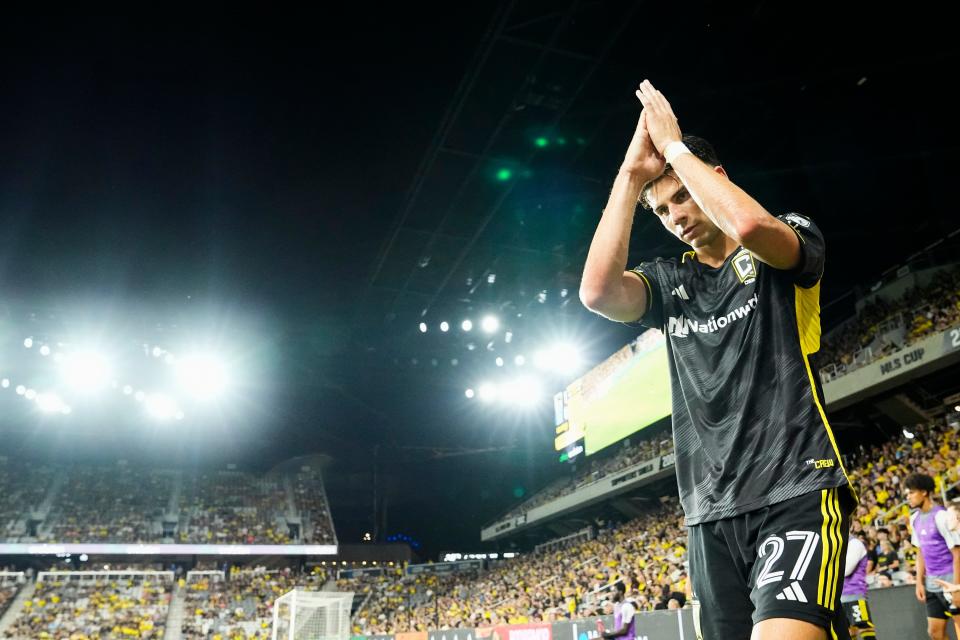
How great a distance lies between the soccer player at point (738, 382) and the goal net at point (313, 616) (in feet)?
60.4

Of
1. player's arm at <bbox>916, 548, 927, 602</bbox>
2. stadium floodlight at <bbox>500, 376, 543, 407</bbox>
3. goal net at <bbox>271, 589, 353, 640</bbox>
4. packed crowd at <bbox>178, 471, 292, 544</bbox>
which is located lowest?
goal net at <bbox>271, 589, 353, 640</bbox>

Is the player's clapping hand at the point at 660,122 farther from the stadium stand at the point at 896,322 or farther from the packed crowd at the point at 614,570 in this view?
the stadium stand at the point at 896,322

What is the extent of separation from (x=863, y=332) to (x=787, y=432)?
21369 millimetres

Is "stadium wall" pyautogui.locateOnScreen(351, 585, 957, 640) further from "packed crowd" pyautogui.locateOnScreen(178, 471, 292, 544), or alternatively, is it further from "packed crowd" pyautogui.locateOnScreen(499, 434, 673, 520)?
"packed crowd" pyautogui.locateOnScreen(178, 471, 292, 544)

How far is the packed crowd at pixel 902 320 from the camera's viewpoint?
17469mm

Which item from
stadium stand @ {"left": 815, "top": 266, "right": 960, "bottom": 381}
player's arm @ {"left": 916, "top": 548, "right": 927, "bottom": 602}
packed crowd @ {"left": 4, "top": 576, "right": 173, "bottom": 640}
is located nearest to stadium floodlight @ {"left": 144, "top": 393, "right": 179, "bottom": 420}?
packed crowd @ {"left": 4, "top": 576, "right": 173, "bottom": 640}

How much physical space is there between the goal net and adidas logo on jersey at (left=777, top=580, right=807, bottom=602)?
18.7 meters

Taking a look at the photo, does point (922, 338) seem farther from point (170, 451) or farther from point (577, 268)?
point (170, 451)

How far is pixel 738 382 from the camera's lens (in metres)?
2.36

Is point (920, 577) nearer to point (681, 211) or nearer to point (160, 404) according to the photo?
point (681, 211)

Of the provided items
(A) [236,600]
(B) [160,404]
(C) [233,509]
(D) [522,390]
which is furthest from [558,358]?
(C) [233,509]

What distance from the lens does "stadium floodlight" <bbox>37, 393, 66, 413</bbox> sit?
1331 inches

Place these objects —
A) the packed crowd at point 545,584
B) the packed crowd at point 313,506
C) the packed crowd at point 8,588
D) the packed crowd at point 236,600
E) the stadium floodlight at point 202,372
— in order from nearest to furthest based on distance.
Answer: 1. the packed crowd at point 545,584
2. the stadium floodlight at point 202,372
3. the packed crowd at point 236,600
4. the packed crowd at point 8,588
5. the packed crowd at point 313,506

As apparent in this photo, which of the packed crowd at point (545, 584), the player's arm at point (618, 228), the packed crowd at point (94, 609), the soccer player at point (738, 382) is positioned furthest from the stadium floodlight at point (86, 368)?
the soccer player at point (738, 382)
